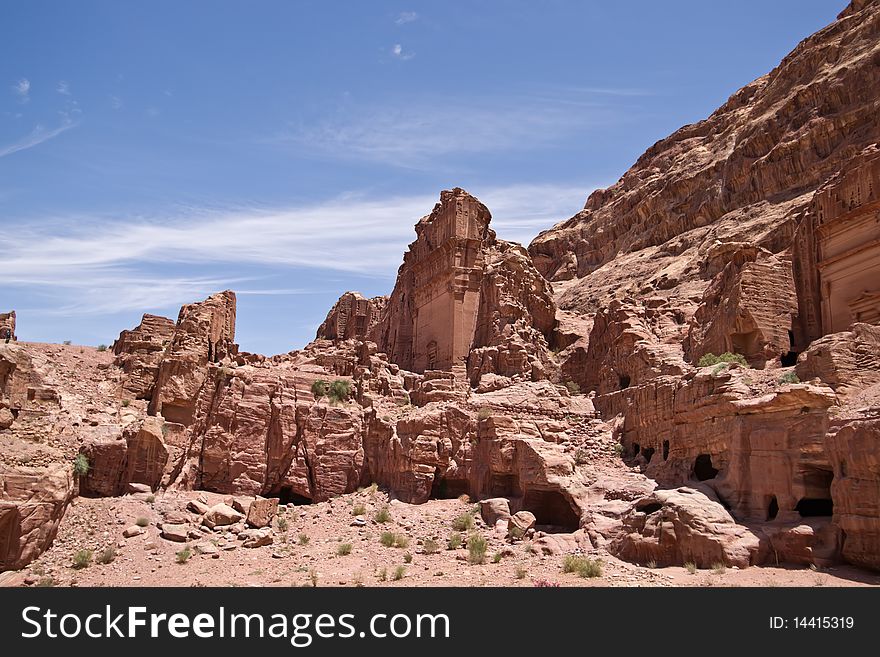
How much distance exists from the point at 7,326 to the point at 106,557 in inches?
406

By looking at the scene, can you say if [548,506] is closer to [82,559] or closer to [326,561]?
[326,561]

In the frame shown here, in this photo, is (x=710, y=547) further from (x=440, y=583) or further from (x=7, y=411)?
(x=7, y=411)

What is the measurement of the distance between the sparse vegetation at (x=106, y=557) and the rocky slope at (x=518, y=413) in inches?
25.4

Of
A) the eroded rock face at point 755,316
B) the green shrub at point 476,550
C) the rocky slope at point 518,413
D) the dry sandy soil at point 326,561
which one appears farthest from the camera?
the eroded rock face at point 755,316

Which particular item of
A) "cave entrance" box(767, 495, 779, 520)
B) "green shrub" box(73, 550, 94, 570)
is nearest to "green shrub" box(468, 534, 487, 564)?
"cave entrance" box(767, 495, 779, 520)

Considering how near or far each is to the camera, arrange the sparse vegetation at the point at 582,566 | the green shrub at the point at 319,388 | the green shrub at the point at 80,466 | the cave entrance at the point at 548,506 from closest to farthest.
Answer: the sparse vegetation at the point at 582,566 → the green shrub at the point at 80,466 → the cave entrance at the point at 548,506 → the green shrub at the point at 319,388

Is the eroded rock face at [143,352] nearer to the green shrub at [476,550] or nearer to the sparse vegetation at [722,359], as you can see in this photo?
the green shrub at [476,550]

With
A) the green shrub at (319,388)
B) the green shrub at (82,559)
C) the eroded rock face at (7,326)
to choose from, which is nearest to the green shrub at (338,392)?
the green shrub at (319,388)

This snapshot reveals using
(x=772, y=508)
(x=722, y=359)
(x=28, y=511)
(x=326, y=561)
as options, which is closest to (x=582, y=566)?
(x=772, y=508)

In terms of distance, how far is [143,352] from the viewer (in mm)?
26203

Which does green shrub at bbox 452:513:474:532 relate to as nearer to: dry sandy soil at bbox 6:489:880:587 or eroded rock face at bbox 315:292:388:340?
dry sandy soil at bbox 6:489:880:587

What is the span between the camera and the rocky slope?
59.7 feet

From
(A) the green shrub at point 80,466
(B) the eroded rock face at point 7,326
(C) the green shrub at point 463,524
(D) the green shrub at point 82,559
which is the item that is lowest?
(D) the green shrub at point 82,559

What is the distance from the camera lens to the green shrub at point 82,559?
18.6 m
